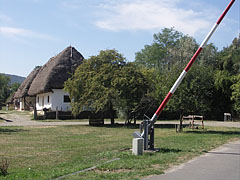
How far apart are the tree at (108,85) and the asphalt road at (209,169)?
13449 mm

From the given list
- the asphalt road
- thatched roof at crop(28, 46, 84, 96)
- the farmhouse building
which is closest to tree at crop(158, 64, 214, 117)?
the asphalt road

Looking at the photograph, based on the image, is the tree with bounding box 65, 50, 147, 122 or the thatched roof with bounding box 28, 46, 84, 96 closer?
the tree with bounding box 65, 50, 147, 122

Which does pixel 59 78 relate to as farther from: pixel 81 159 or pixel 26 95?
pixel 81 159

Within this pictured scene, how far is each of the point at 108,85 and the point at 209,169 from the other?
1718cm

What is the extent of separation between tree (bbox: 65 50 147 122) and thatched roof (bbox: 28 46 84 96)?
10479 millimetres

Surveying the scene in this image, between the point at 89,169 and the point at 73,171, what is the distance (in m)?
0.47

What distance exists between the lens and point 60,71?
128 ft

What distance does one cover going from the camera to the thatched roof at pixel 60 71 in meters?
38.1

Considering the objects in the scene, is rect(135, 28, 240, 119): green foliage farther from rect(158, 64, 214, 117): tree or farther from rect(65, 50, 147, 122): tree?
rect(65, 50, 147, 122): tree

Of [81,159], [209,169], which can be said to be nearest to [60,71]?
[81,159]

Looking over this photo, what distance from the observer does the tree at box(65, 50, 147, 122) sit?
25188mm

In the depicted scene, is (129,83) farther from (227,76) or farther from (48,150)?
(227,76)

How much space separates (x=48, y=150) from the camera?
12969 mm

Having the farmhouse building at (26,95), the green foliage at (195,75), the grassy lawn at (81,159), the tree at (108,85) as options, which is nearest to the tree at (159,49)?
the green foliage at (195,75)
